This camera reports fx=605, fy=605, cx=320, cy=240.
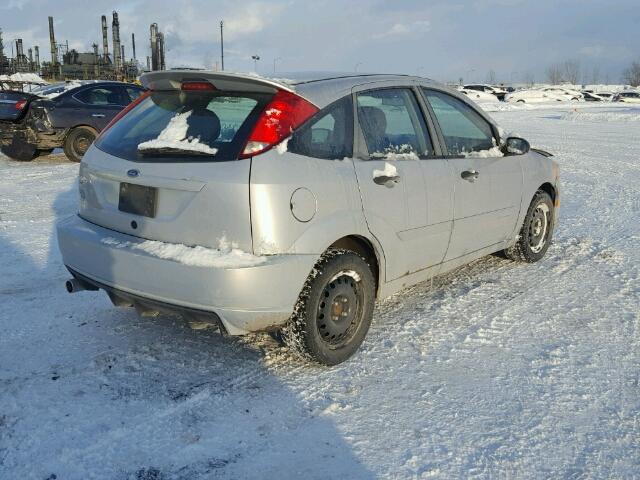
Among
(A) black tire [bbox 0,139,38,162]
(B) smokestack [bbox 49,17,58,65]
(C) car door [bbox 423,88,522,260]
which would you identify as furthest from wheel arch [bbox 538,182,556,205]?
(B) smokestack [bbox 49,17,58,65]

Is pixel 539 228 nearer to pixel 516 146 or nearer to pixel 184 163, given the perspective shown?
pixel 516 146

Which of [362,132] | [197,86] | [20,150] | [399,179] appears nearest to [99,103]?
[20,150]

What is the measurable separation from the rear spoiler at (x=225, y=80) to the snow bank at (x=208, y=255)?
895 mm

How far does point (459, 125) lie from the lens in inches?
185

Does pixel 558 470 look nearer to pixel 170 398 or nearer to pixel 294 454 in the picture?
pixel 294 454

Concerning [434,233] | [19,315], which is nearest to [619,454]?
[434,233]

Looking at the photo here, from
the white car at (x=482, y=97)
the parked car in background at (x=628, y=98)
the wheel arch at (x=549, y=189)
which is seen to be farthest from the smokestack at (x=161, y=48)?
the wheel arch at (x=549, y=189)

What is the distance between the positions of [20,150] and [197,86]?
10.0 m

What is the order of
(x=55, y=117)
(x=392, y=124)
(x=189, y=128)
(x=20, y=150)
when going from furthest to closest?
(x=20, y=150) < (x=55, y=117) < (x=392, y=124) < (x=189, y=128)

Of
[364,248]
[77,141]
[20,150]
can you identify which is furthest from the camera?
[77,141]

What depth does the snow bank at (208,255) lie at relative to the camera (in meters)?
3.09

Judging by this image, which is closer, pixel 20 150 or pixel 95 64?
pixel 20 150

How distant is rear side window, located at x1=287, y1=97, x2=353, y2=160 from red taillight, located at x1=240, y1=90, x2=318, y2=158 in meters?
0.05

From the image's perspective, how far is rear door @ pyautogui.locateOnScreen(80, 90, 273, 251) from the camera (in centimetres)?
313
